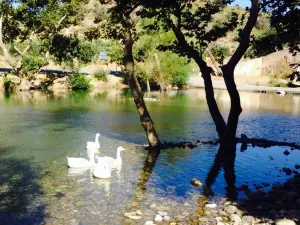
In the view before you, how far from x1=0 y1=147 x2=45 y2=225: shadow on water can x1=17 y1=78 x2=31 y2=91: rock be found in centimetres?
4458

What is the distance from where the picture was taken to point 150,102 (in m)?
49.0

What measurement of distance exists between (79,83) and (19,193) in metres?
52.3

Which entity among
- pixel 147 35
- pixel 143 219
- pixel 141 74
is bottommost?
pixel 143 219

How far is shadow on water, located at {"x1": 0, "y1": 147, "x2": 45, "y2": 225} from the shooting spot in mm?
13617

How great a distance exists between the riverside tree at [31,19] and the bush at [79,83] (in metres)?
5.45

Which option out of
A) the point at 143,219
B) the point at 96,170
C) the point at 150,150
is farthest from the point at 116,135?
the point at 143,219

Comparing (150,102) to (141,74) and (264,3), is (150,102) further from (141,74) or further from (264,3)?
(264,3)

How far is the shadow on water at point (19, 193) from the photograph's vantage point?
536 inches

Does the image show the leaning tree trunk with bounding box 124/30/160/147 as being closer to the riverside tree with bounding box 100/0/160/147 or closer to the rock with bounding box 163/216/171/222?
the riverside tree with bounding box 100/0/160/147

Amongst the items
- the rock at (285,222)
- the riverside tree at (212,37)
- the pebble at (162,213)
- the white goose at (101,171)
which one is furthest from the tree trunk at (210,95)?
the rock at (285,222)

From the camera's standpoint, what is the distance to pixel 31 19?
60.9 meters

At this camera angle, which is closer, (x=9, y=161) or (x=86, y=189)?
(x=86, y=189)

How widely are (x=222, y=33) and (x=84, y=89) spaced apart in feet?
154

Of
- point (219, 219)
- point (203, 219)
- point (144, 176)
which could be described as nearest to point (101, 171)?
point (144, 176)
